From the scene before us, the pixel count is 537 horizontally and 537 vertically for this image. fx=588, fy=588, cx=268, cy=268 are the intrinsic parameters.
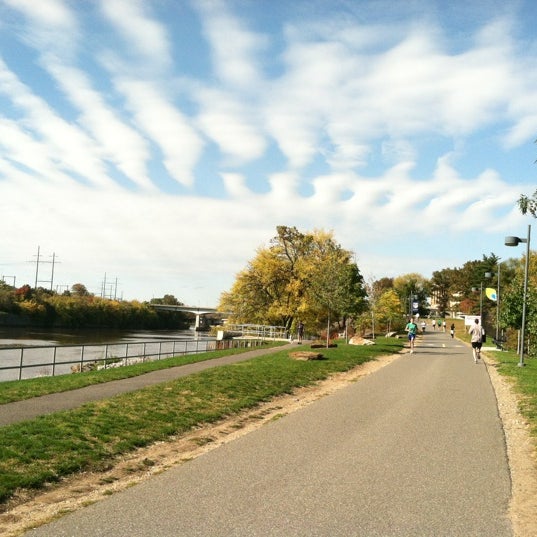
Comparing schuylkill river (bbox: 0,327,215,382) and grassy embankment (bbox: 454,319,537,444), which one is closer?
grassy embankment (bbox: 454,319,537,444)

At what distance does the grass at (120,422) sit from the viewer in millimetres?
6739

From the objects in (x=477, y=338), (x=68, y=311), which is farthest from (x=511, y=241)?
(x=68, y=311)

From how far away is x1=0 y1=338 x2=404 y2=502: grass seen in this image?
6739 mm

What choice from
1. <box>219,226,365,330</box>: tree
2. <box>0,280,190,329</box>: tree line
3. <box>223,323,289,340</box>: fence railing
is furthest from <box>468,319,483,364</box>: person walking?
<box>0,280,190,329</box>: tree line

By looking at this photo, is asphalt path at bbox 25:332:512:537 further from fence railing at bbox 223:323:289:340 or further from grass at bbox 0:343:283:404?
fence railing at bbox 223:323:289:340

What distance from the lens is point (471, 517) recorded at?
528cm

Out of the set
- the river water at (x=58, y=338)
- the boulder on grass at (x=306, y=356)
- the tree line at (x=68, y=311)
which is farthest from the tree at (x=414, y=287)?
the boulder on grass at (x=306, y=356)

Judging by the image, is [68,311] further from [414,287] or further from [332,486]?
[332,486]

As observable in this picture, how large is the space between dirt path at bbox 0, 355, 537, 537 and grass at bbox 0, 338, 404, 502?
0.23 metres

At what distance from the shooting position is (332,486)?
242 inches

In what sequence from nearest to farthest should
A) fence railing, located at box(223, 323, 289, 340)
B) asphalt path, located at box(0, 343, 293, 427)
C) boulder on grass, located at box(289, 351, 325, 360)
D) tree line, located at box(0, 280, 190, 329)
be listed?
asphalt path, located at box(0, 343, 293, 427) < boulder on grass, located at box(289, 351, 325, 360) < fence railing, located at box(223, 323, 289, 340) < tree line, located at box(0, 280, 190, 329)

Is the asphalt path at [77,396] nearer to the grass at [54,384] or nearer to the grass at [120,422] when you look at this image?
the grass at [54,384]

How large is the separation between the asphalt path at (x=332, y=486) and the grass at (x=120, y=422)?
1.20 m

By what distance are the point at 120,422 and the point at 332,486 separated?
14.3ft
